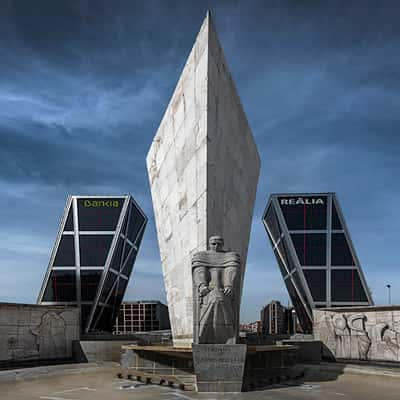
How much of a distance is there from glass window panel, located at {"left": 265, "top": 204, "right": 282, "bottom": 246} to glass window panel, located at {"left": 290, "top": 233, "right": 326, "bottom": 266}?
2406 mm

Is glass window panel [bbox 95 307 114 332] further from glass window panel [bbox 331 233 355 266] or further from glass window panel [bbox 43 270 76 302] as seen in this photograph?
glass window panel [bbox 331 233 355 266]

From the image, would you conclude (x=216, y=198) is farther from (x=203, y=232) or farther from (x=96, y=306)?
(x=96, y=306)

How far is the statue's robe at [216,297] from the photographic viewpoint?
8711 millimetres

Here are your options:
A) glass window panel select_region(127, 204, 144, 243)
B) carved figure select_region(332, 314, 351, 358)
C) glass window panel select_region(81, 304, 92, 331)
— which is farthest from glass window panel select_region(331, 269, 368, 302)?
carved figure select_region(332, 314, 351, 358)

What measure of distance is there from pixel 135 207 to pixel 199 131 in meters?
35.4

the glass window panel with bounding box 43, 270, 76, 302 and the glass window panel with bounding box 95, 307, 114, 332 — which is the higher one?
the glass window panel with bounding box 43, 270, 76, 302

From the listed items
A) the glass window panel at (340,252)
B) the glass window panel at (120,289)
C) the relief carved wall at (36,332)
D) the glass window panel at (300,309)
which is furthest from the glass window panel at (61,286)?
the relief carved wall at (36,332)

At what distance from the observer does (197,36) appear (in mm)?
12281

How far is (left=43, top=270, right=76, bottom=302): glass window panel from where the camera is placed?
41438 mm

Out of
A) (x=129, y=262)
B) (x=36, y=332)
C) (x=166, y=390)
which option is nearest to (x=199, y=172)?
(x=166, y=390)

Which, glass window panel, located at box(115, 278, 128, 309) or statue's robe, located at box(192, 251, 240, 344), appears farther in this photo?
glass window panel, located at box(115, 278, 128, 309)

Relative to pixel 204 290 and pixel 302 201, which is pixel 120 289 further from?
pixel 204 290

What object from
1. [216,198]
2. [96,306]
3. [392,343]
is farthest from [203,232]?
[96,306]

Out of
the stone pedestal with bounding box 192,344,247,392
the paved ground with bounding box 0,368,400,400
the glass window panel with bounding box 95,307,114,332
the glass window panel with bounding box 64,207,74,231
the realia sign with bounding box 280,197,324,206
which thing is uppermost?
the realia sign with bounding box 280,197,324,206
